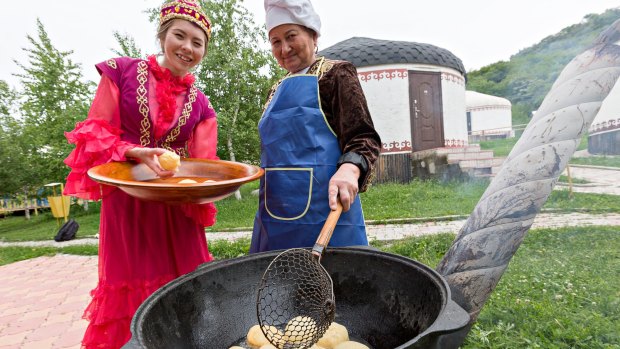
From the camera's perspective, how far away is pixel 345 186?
4.51ft

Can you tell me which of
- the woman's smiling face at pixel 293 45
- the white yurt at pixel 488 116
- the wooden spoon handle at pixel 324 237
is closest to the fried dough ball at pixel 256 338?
the wooden spoon handle at pixel 324 237

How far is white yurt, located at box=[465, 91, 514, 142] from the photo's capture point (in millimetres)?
26281

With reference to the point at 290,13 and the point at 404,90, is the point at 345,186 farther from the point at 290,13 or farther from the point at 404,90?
the point at 404,90

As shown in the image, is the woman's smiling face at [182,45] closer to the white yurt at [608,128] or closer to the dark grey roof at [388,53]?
the dark grey roof at [388,53]

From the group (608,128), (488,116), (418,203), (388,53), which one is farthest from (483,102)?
(418,203)

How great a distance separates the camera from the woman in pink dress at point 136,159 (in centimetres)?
181

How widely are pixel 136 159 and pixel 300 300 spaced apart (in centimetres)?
99

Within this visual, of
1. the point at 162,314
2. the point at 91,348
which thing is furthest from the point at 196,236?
the point at 162,314

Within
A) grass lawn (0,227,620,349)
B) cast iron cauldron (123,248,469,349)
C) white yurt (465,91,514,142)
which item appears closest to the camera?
cast iron cauldron (123,248,469,349)

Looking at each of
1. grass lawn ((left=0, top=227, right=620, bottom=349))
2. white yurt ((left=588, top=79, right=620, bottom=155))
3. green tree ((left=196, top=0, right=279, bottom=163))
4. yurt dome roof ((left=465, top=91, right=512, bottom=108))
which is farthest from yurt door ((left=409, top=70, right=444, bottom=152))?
yurt dome roof ((left=465, top=91, right=512, bottom=108))

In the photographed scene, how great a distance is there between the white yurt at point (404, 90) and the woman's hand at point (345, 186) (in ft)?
31.7

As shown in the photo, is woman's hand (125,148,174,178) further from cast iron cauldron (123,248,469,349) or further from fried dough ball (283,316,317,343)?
fried dough ball (283,316,317,343)

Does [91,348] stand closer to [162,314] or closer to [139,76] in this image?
[162,314]

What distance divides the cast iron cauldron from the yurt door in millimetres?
10038
